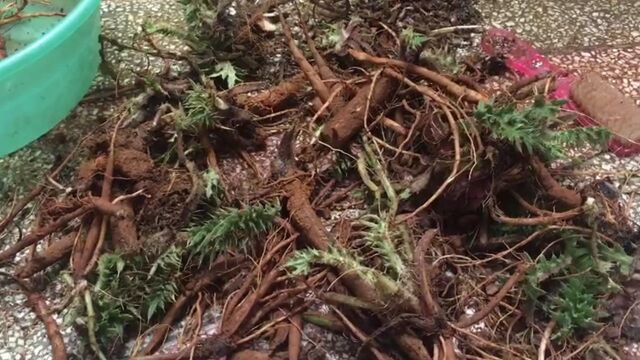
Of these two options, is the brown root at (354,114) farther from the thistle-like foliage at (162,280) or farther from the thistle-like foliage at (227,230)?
the thistle-like foliage at (162,280)

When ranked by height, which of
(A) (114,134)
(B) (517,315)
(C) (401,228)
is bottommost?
(B) (517,315)

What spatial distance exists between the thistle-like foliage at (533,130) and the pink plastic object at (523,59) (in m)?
0.22

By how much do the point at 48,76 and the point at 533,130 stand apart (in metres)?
0.66

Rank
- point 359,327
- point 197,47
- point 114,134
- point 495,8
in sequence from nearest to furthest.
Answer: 1. point 359,327
2. point 114,134
3. point 197,47
4. point 495,8

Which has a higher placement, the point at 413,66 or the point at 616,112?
the point at 413,66

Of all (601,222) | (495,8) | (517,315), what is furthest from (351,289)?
(495,8)

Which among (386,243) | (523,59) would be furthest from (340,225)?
(523,59)

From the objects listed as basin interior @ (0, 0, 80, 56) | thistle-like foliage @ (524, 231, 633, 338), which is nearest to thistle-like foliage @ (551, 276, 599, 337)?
thistle-like foliage @ (524, 231, 633, 338)

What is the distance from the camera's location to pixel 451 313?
91cm

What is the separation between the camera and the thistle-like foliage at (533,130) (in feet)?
2.94

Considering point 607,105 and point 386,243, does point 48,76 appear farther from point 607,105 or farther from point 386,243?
point 607,105

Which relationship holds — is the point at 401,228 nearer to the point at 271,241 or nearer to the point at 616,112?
the point at 271,241

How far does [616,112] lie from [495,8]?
0.32 meters

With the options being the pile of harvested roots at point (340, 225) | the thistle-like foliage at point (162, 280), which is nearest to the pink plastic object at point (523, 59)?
the pile of harvested roots at point (340, 225)
